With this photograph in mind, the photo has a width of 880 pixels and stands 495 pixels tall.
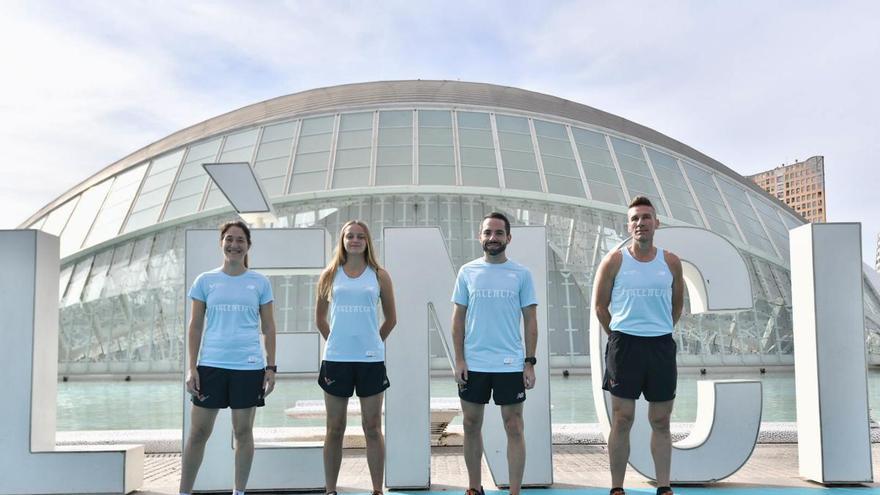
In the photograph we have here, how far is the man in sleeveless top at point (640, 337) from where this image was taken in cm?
465

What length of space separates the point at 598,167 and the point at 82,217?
1572 cm

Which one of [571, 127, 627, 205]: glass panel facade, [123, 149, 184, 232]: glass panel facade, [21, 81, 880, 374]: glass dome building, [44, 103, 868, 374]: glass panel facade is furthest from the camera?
[123, 149, 184, 232]: glass panel facade

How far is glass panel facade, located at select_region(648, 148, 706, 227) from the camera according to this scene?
69.1ft

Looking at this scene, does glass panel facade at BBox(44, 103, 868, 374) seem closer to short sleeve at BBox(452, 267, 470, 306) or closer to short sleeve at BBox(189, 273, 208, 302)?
short sleeve at BBox(189, 273, 208, 302)

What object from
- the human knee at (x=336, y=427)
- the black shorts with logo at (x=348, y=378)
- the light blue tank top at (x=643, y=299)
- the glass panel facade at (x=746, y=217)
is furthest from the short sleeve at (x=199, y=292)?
the glass panel facade at (x=746, y=217)

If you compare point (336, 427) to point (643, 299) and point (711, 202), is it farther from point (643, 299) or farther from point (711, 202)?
point (711, 202)

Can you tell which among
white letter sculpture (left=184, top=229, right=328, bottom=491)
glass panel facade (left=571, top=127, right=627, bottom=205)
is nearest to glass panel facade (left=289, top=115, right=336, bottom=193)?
glass panel facade (left=571, top=127, right=627, bottom=205)

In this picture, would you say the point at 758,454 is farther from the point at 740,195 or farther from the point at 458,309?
the point at 740,195

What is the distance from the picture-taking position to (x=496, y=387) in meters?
4.61

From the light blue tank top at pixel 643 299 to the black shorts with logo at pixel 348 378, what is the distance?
1.53m

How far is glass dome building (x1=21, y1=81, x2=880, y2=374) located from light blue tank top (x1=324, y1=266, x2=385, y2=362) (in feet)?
49.4

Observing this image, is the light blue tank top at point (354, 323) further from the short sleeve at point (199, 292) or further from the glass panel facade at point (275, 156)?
the glass panel facade at point (275, 156)

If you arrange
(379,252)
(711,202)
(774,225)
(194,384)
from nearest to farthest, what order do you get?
(194,384), (379,252), (711,202), (774,225)

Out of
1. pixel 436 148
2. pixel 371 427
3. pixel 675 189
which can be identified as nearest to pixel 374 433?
pixel 371 427
